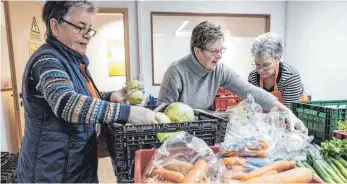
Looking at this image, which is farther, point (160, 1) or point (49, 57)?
point (160, 1)

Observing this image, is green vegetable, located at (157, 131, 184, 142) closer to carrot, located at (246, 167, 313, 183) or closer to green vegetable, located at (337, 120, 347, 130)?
carrot, located at (246, 167, 313, 183)

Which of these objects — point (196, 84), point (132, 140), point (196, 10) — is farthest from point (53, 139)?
point (196, 10)

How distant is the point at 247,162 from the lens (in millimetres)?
740

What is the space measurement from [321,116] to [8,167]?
2.31 m

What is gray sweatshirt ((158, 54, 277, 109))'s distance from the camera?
4.89ft

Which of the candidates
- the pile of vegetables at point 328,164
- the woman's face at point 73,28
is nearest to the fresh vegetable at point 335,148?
the pile of vegetables at point 328,164

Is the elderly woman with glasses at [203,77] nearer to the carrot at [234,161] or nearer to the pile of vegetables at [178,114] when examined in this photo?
the pile of vegetables at [178,114]

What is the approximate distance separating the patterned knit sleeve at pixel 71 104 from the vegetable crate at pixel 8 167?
1416mm

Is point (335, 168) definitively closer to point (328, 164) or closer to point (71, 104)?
point (328, 164)

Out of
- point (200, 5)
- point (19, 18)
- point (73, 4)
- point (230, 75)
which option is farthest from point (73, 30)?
point (200, 5)

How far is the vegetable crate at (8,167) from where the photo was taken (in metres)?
1.82

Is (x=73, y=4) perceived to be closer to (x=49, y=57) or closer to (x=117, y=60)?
(x=49, y=57)

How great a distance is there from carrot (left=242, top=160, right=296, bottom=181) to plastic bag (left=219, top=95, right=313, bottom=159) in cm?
5

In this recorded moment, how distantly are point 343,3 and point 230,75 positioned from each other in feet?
6.70
